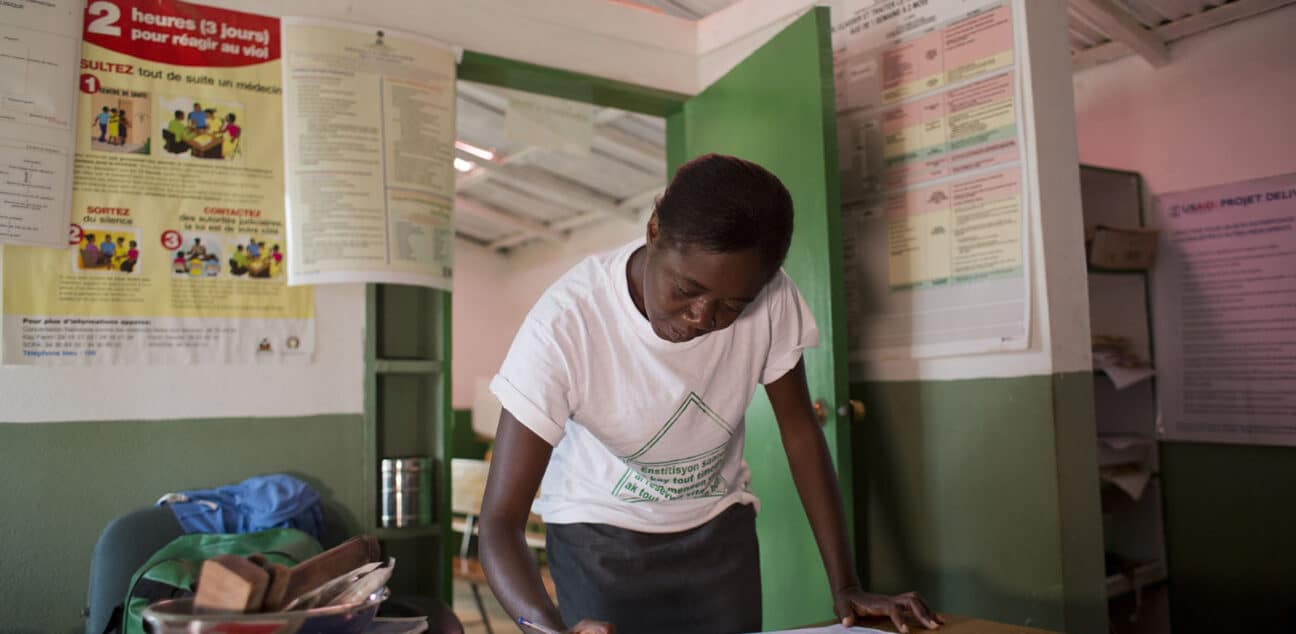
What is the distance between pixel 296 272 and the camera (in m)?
2.46

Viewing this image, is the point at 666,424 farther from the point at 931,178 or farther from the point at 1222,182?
the point at 1222,182

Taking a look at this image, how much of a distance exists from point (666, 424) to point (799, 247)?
1247mm

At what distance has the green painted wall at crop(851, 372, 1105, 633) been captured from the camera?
210 centimetres

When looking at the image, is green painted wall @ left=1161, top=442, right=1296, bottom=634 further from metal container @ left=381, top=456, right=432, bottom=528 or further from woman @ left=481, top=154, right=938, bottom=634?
metal container @ left=381, top=456, right=432, bottom=528

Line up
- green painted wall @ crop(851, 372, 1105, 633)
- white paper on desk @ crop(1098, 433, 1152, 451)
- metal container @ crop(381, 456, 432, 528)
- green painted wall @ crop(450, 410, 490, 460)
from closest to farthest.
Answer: green painted wall @ crop(851, 372, 1105, 633), metal container @ crop(381, 456, 432, 528), white paper on desk @ crop(1098, 433, 1152, 451), green painted wall @ crop(450, 410, 490, 460)

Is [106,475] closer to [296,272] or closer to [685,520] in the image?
[296,272]

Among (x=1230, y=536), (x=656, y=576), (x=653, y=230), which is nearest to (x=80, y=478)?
(x=656, y=576)

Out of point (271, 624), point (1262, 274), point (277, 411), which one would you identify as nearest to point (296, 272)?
point (277, 411)

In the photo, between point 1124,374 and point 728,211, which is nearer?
point 728,211

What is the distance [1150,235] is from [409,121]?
2.93 metres

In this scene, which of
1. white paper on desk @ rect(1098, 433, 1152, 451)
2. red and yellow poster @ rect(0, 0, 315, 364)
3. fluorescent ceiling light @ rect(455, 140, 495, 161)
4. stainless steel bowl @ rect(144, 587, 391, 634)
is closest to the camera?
stainless steel bowl @ rect(144, 587, 391, 634)

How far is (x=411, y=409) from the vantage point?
9.00 feet

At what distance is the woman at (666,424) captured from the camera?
4.01 feet

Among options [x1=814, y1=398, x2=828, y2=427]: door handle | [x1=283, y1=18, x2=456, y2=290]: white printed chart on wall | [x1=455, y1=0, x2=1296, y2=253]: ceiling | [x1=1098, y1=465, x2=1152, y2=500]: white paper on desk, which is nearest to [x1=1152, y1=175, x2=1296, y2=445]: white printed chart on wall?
[x1=1098, y1=465, x2=1152, y2=500]: white paper on desk
